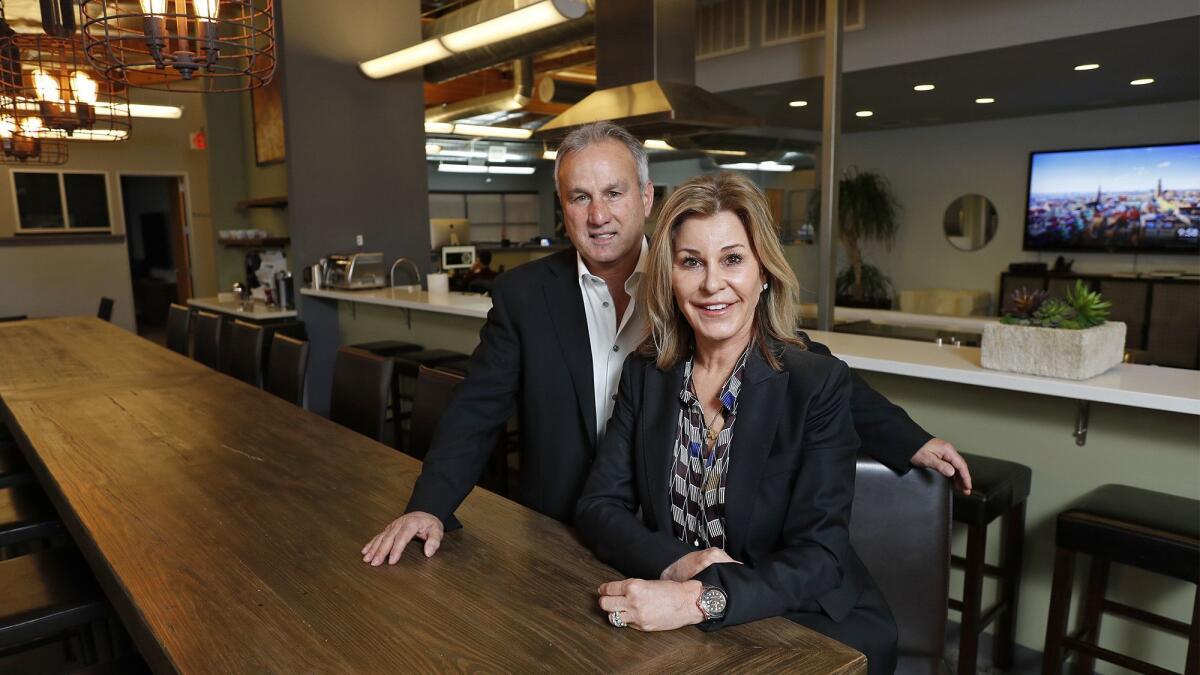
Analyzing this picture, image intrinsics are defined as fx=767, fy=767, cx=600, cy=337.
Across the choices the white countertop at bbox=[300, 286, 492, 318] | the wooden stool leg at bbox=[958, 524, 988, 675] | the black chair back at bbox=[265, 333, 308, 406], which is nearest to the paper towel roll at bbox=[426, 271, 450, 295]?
the white countertop at bbox=[300, 286, 492, 318]

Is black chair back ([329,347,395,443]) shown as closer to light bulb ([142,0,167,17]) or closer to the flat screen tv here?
light bulb ([142,0,167,17])

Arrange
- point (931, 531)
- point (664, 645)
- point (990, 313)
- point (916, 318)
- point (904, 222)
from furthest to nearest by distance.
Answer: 1. point (904, 222)
2. point (990, 313)
3. point (916, 318)
4. point (931, 531)
5. point (664, 645)

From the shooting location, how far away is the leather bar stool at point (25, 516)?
6.58 ft

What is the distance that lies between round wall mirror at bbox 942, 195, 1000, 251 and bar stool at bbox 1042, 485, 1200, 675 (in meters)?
7.05

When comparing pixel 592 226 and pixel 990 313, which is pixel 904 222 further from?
pixel 592 226

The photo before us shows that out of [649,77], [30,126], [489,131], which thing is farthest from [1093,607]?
[489,131]

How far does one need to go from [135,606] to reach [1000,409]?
2.34 meters

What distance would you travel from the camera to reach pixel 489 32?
384 cm

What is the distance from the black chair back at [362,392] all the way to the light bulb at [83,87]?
176 centimetres

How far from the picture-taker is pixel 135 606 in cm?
119

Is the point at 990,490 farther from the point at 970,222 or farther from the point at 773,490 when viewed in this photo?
the point at 970,222

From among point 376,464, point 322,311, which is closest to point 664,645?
point 376,464

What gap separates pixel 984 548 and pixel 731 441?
120 centimetres

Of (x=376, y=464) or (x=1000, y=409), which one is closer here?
(x=376, y=464)
